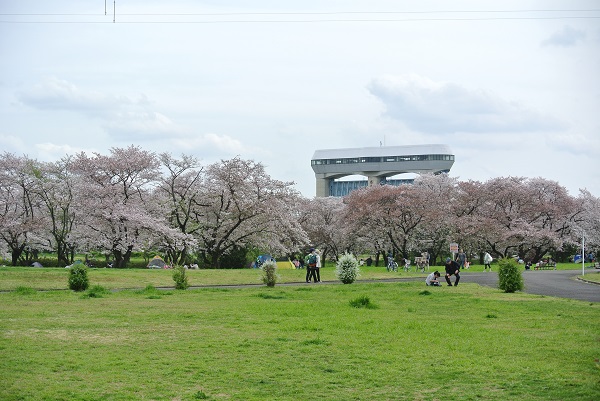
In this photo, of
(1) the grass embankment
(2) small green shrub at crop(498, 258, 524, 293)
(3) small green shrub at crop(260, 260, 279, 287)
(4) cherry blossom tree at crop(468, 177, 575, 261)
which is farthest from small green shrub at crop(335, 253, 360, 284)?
(4) cherry blossom tree at crop(468, 177, 575, 261)

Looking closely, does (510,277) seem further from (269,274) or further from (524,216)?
(524,216)

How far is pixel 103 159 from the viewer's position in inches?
1834

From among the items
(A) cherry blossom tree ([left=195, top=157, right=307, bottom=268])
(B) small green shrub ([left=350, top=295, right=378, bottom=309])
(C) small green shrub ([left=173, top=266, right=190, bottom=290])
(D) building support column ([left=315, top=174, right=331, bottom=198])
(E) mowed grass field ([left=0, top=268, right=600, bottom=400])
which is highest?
(D) building support column ([left=315, top=174, right=331, bottom=198])

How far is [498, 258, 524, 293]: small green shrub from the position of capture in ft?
83.0

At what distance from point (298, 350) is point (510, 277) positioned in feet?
52.2

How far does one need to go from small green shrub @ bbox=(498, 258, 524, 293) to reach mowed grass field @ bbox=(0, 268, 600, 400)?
5.27m

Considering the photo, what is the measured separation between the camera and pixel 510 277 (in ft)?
83.2

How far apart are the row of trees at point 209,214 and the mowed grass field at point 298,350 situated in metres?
27.0

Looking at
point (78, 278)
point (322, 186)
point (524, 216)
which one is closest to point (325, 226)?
point (524, 216)

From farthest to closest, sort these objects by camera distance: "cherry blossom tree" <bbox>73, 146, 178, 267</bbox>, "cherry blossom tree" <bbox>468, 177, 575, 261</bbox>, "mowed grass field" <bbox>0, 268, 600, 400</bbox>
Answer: "cherry blossom tree" <bbox>468, 177, 575, 261</bbox>, "cherry blossom tree" <bbox>73, 146, 178, 267</bbox>, "mowed grass field" <bbox>0, 268, 600, 400</bbox>

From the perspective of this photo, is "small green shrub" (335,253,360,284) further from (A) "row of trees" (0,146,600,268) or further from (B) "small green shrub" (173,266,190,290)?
(A) "row of trees" (0,146,600,268)

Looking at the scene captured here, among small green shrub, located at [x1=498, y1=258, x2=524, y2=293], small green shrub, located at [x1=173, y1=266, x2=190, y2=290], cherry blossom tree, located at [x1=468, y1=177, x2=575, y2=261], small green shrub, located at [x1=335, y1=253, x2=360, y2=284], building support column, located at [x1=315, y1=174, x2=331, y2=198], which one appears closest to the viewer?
small green shrub, located at [x1=498, y1=258, x2=524, y2=293]

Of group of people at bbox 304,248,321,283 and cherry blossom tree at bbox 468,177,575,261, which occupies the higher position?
cherry blossom tree at bbox 468,177,575,261

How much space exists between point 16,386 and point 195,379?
2211 mm
